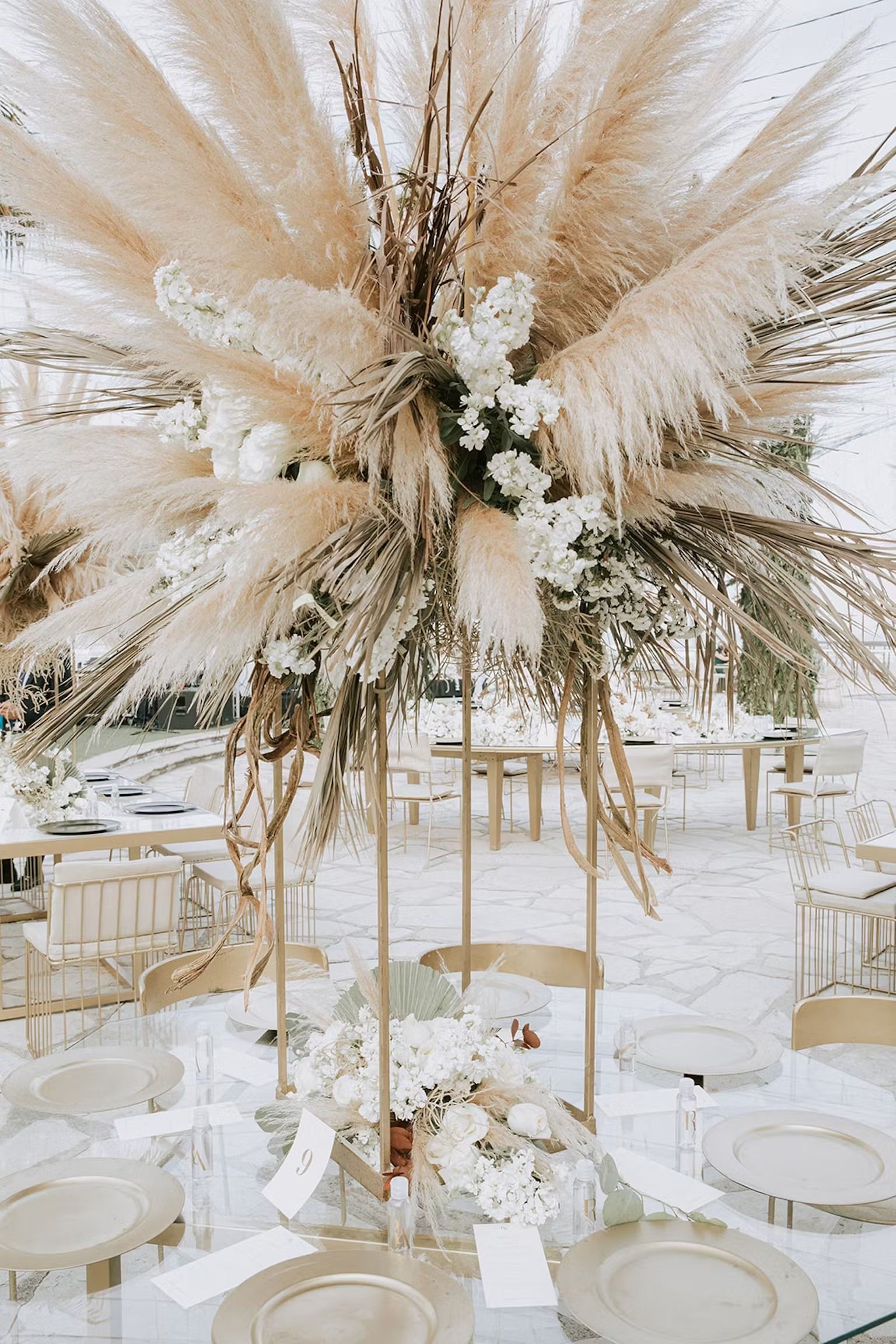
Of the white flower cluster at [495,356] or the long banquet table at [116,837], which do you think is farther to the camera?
the long banquet table at [116,837]

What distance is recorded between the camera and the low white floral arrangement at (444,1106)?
1310mm

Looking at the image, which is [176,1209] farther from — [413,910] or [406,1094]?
[413,910]

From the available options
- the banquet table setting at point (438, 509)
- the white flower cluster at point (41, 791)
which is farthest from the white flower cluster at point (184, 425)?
the white flower cluster at point (41, 791)

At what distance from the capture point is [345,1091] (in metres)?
1.43

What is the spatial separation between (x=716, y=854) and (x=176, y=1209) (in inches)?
263

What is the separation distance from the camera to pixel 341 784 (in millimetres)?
1197

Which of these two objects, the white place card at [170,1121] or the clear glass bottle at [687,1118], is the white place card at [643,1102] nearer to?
the clear glass bottle at [687,1118]

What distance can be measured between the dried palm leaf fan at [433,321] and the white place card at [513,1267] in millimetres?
490

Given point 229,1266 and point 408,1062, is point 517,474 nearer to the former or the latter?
point 408,1062

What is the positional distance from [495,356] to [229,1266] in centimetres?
107

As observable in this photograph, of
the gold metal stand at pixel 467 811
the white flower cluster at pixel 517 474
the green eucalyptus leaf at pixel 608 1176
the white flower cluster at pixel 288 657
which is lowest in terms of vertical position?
the green eucalyptus leaf at pixel 608 1176

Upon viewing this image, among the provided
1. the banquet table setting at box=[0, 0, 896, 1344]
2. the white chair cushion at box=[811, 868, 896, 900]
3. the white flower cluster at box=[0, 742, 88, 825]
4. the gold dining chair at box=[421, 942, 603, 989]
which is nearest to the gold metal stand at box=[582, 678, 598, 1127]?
the banquet table setting at box=[0, 0, 896, 1344]

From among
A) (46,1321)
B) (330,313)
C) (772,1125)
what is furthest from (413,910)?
(330,313)

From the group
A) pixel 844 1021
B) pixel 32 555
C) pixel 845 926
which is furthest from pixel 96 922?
pixel 845 926
